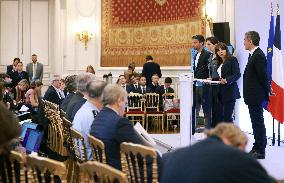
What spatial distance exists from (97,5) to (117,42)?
1.07 m

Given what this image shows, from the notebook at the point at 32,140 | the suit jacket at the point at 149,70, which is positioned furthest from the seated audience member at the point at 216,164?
the suit jacket at the point at 149,70

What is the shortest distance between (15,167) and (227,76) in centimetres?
466

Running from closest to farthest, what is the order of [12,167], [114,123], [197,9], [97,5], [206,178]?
1. [206,178]
2. [12,167]
3. [114,123]
4. [197,9]
5. [97,5]

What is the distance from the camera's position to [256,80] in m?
6.26

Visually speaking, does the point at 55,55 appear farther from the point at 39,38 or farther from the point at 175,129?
the point at 175,129

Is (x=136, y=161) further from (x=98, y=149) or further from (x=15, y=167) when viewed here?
(x=15, y=167)

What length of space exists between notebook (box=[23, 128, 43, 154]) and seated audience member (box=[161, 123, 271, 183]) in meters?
2.24

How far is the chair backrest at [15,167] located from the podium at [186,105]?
13.3 feet

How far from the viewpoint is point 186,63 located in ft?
41.9

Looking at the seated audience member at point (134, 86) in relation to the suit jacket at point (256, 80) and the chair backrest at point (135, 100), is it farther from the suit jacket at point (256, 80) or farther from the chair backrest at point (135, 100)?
the suit jacket at point (256, 80)

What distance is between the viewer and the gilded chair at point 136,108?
1059 cm

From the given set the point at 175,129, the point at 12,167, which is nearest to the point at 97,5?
the point at 175,129

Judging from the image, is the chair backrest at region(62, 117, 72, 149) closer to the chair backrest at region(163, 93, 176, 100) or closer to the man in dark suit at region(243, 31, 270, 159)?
the man in dark suit at region(243, 31, 270, 159)

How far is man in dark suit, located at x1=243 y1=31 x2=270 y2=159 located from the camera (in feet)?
20.3
